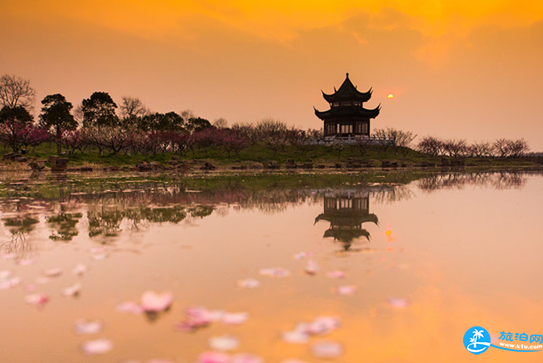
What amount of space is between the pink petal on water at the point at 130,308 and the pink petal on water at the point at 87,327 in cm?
29

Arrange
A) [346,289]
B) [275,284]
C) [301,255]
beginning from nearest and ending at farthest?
[346,289]
[275,284]
[301,255]

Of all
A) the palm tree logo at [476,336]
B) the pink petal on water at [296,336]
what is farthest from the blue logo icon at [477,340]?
the pink petal on water at [296,336]

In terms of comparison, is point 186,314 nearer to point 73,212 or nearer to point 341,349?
point 341,349

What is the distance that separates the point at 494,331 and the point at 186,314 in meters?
2.67

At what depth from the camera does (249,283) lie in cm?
424

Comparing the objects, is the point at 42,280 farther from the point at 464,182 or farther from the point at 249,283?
the point at 464,182

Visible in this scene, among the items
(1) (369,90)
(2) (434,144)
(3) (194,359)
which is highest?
(1) (369,90)

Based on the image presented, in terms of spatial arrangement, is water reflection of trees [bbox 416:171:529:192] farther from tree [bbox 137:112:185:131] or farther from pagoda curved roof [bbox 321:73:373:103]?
tree [bbox 137:112:185:131]

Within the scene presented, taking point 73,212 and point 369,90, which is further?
point 369,90

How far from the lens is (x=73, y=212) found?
981 centimetres

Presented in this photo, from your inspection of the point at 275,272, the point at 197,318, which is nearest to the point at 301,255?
the point at 275,272

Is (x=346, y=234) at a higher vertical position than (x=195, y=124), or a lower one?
lower

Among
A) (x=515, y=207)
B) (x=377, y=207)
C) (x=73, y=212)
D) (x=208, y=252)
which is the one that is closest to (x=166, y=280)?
(x=208, y=252)

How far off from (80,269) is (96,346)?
7.41ft
